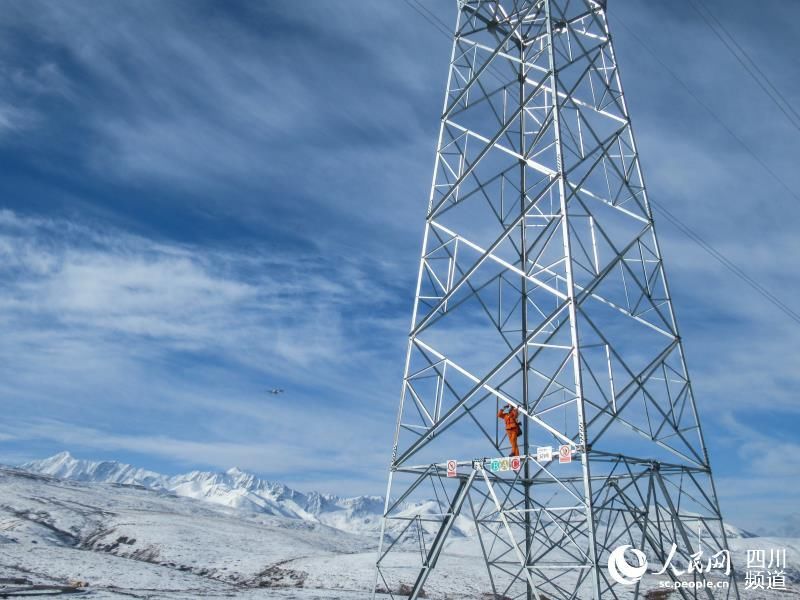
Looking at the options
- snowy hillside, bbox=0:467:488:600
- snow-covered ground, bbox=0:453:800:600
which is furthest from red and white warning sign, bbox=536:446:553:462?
snowy hillside, bbox=0:467:488:600

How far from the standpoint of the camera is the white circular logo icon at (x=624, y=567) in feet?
56.2

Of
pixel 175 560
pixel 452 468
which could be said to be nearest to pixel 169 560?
pixel 175 560

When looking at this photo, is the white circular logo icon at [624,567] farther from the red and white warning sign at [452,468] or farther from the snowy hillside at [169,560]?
the snowy hillside at [169,560]

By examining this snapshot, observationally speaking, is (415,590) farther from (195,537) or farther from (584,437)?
(195,537)

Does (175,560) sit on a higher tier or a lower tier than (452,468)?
lower

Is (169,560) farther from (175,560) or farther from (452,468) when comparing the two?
(452,468)

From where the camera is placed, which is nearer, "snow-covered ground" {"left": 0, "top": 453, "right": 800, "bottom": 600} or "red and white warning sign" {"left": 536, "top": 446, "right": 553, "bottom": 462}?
"red and white warning sign" {"left": 536, "top": 446, "right": 553, "bottom": 462}

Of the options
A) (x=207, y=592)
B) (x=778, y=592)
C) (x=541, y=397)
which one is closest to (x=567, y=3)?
(x=541, y=397)

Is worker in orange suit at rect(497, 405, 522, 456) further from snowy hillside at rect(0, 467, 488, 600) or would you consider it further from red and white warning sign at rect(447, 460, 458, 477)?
snowy hillside at rect(0, 467, 488, 600)

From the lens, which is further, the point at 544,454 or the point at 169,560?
the point at 169,560

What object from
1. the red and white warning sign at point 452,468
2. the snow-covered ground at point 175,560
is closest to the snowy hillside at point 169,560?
the snow-covered ground at point 175,560

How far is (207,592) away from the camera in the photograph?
100 feet

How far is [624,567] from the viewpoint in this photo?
17891 millimetres

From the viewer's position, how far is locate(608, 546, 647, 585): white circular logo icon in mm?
17142
